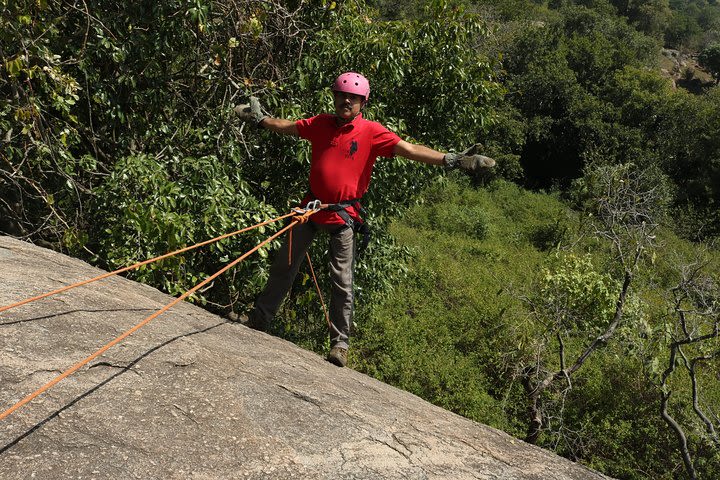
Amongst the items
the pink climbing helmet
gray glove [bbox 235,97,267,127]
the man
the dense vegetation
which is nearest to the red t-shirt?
the man

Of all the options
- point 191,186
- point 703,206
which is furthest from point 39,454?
point 703,206

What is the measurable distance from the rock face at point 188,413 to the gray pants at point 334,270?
59cm

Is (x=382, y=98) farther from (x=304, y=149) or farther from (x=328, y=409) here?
(x=328, y=409)

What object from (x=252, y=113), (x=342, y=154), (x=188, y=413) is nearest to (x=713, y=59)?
(x=252, y=113)

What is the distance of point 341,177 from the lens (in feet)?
13.5

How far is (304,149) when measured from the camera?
565 cm

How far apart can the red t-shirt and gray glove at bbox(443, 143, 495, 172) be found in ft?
1.31

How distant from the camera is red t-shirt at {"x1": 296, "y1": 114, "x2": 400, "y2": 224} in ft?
13.4

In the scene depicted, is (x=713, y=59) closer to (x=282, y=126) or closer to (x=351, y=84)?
(x=282, y=126)

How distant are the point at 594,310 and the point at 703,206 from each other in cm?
2040

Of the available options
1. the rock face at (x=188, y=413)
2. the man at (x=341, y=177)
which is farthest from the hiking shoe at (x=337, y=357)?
the rock face at (x=188, y=413)

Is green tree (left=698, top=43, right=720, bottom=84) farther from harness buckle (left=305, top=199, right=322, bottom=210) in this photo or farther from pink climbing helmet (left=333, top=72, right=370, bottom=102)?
harness buckle (left=305, top=199, right=322, bottom=210)

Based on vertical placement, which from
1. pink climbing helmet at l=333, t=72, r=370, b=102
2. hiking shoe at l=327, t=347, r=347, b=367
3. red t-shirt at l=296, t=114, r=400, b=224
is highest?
pink climbing helmet at l=333, t=72, r=370, b=102

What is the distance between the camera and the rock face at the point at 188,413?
2.16 metres
